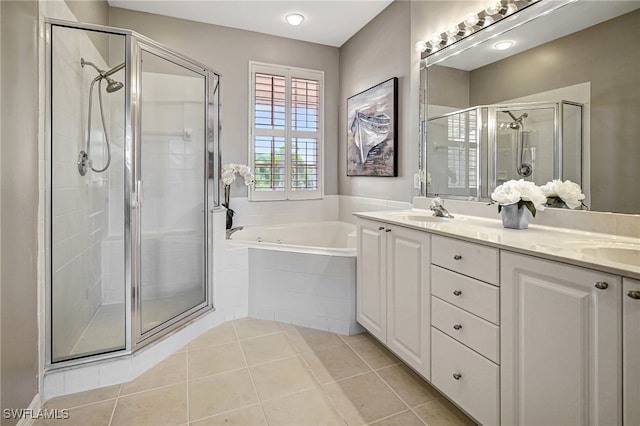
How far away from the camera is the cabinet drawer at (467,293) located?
1304 millimetres

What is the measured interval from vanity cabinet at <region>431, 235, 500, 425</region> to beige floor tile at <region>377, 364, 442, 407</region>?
0.17m

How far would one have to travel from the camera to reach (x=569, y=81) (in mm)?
1577

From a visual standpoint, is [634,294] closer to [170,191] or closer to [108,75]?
[170,191]

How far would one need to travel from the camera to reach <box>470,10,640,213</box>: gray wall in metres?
1.37

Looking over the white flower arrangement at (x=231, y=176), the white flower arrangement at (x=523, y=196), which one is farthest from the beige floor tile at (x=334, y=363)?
the white flower arrangement at (x=231, y=176)

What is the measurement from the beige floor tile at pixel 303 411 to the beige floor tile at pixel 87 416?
74 centimetres

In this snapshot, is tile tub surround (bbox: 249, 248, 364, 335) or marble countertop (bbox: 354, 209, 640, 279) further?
tile tub surround (bbox: 249, 248, 364, 335)

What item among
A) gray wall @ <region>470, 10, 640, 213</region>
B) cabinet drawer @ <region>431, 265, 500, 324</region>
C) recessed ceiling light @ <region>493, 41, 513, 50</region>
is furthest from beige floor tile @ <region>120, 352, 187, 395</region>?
recessed ceiling light @ <region>493, 41, 513, 50</region>

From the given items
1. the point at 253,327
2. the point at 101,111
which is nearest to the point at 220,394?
the point at 253,327

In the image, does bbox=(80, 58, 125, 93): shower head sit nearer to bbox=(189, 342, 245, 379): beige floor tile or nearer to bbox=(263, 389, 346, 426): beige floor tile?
bbox=(189, 342, 245, 379): beige floor tile

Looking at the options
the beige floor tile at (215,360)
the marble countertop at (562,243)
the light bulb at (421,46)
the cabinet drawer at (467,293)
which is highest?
the light bulb at (421,46)

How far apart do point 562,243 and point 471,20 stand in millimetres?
1514

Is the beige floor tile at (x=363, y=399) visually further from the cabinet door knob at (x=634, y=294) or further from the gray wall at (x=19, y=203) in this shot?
the gray wall at (x=19, y=203)

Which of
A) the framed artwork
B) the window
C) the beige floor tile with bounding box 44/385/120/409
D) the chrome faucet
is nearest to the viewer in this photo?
the beige floor tile with bounding box 44/385/120/409
